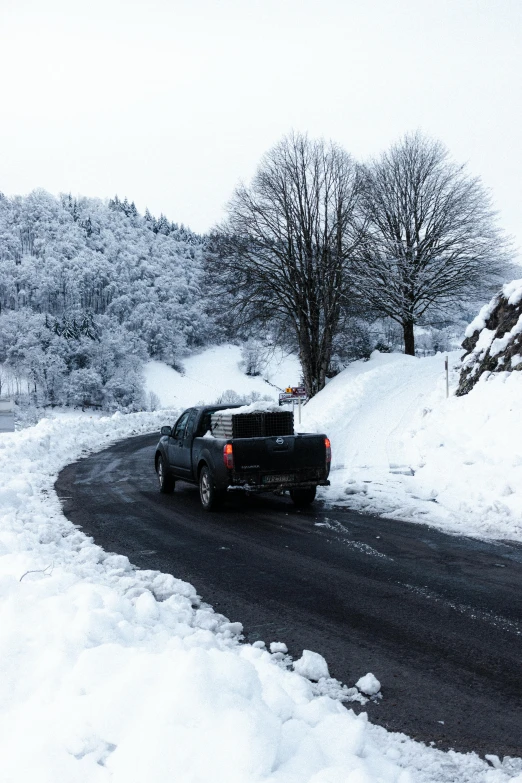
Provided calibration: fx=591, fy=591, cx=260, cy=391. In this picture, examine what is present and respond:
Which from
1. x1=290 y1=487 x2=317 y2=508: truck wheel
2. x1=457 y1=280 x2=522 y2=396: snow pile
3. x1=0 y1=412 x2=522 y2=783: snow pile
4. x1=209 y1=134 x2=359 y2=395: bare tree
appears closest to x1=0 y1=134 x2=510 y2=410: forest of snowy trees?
x1=209 y1=134 x2=359 y2=395: bare tree

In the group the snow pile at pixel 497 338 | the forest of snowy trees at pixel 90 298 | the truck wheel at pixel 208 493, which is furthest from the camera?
the forest of snowy trees at pixel 90 298

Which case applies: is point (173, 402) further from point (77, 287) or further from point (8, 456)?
point (8, 456)

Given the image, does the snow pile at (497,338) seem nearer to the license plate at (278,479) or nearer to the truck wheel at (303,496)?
the truck wheel at (303,496)

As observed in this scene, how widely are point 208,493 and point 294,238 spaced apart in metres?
21.3

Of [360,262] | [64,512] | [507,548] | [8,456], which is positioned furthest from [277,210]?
[507,548]

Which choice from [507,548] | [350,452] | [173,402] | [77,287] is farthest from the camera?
[77,287]

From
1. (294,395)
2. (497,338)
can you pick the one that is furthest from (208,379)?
(497,338)

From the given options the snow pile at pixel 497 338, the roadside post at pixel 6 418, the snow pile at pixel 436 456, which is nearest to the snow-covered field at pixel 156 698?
the snow pile at pixel 436 456

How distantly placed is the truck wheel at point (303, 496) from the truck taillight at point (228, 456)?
1.47 meters

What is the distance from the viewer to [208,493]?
10.7m

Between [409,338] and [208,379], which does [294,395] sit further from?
[208,379]

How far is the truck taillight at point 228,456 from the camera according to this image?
10172 millimetres

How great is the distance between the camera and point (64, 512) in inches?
415

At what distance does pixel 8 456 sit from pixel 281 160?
19953 mm
